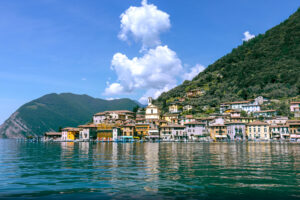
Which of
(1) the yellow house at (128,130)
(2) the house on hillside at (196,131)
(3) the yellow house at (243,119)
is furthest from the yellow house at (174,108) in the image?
(3) the yellow house at (243,119)

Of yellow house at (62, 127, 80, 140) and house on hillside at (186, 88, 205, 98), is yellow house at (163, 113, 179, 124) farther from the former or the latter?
yellow house at (62, 127, 80, 140)

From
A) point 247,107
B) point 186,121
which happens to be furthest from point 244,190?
point 247,107

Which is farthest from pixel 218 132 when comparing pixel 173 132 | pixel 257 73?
pixel 257 73

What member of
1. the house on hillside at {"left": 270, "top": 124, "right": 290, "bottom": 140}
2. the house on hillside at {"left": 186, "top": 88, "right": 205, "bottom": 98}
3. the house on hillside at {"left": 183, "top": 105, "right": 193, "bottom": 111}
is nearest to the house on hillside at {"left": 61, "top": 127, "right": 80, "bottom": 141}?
the house on hillside at {"left": 183, "top": 105, "right": 193, "bottom": 111}

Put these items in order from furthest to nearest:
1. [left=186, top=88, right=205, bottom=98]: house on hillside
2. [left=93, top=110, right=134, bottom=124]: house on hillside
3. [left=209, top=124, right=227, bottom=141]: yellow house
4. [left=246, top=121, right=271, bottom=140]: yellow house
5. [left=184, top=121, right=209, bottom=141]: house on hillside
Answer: [left=186, top=88, right=205, bottom=98]: house on hillside
[left=93, top=110, right=134, bottom=124]: house on hillside
[left=184, top=121, right=209, bottom=141]: house on hillside
[left=209, top=124, right=227, bottom=141]: yellow house
[left=246, top=121, right=271, bottom=140]: yellow house

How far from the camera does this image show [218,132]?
94000 mm

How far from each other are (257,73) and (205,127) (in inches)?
2677

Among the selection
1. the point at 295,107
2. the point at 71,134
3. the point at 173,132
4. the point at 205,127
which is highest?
the point at 295,107

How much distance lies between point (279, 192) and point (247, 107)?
103 metres

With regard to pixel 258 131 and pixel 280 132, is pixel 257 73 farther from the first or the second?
pixel 280 132

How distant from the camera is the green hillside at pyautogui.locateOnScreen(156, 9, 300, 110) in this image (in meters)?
124

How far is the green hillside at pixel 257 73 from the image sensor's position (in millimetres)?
123688

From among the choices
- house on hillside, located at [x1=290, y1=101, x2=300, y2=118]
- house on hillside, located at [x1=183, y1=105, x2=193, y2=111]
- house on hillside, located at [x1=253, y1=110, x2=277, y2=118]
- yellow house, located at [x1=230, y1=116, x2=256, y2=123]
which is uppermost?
house on hillside, located at [x1=183, y1=105, x2=193, y2=111]

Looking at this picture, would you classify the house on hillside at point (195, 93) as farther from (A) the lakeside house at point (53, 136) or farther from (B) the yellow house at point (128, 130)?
(A) the lakeside house at point (53, 136)
